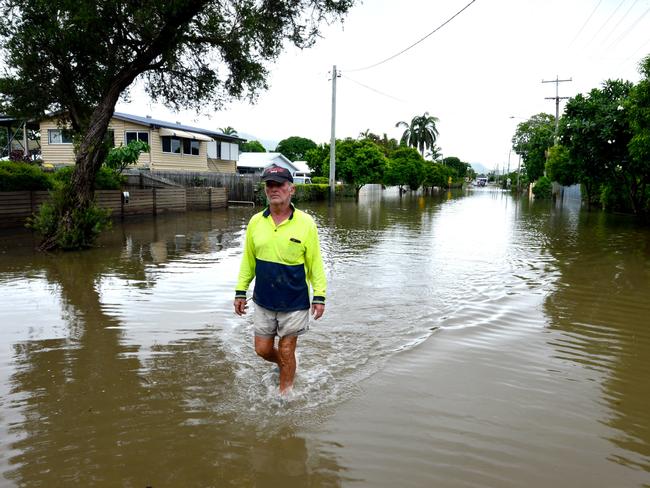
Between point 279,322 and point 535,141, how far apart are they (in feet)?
184

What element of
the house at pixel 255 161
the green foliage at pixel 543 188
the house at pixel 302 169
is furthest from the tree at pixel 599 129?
the house at pixel 302 169

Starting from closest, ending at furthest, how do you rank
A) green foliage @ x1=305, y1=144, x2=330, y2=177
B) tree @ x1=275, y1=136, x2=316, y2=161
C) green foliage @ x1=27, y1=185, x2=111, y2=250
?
green foliage @ x1=27, y1=185, x2=111, y2=250
green foliage @ x1=305, y1=144, x2=330, y2=177
tree @ x1=275, y1=136, x2=316, y2=161

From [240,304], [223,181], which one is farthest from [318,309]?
[223,181]

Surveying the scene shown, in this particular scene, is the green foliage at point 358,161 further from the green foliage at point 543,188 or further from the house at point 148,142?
the green foliage at point 543,188

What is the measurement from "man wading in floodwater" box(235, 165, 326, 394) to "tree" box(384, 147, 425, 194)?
50148mm

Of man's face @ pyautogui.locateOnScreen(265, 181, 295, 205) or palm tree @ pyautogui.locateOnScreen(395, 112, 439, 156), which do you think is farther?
palm tree @ pyautogui.locateOnScreen(395, 112, 439, 156)

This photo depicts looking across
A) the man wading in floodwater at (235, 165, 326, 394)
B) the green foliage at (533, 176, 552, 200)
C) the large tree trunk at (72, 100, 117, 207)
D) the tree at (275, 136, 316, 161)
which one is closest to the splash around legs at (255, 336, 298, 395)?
the man wading in floodwater at (235, 165, 326, 394)

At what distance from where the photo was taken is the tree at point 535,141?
51344 mm

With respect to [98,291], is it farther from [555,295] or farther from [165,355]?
[555,295]

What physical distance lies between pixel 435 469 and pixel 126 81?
1110 cm

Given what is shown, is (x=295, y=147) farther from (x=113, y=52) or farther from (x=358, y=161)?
(x=113, y=52)

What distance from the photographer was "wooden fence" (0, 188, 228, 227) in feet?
46.8

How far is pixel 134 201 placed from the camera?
65.1 feet

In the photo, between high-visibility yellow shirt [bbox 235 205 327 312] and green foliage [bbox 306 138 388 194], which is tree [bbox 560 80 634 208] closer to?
green foliage [bbox 306 138 388 194]
